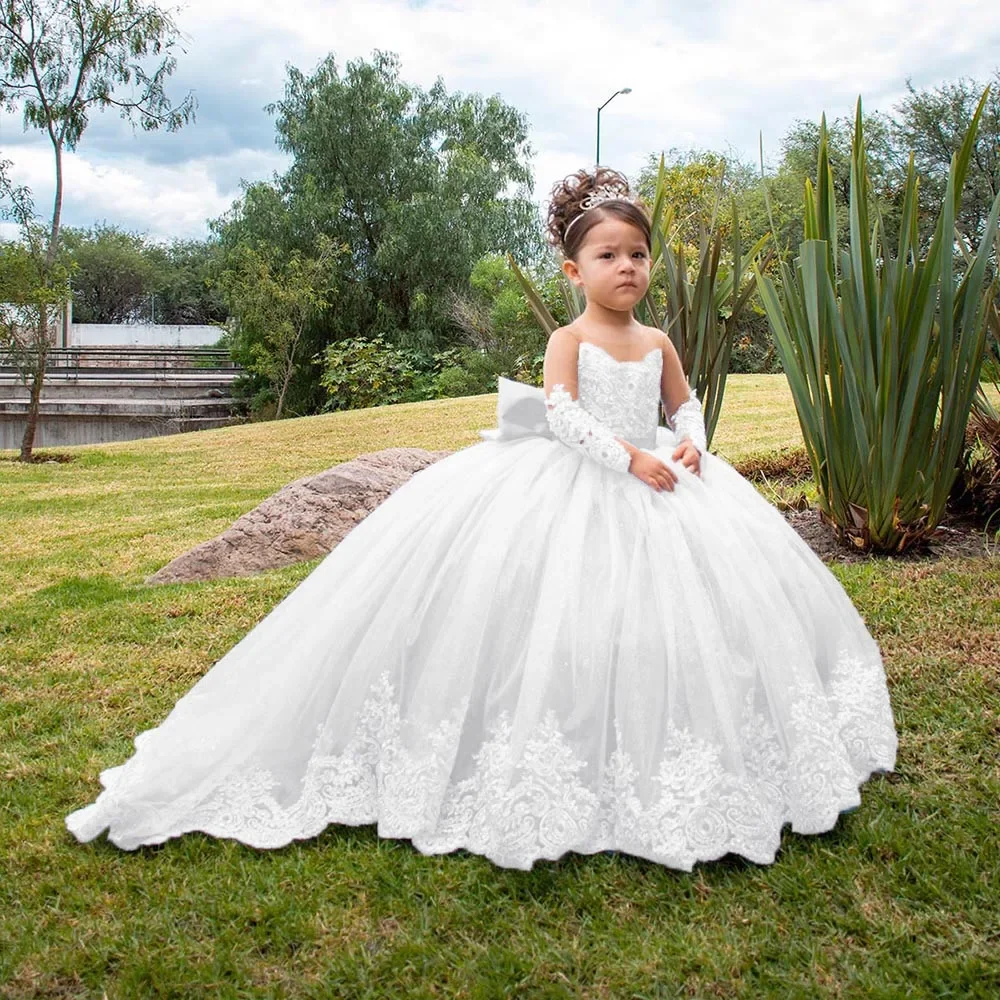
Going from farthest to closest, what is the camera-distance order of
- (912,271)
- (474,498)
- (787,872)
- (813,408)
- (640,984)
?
(813,408) → (912,271) → (474,498) → (787,872) → (640,984)

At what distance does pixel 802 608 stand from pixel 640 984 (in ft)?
3.65

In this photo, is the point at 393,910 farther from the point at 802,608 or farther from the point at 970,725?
the point at 970,725

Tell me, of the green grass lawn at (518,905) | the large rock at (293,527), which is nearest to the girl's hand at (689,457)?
the green grass lawn at (518,905)

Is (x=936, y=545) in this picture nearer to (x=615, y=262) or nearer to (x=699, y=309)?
(x=699, y=309)

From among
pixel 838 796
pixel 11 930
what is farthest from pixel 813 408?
pixel 11 930

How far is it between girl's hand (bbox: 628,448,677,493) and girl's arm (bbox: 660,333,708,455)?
31cm

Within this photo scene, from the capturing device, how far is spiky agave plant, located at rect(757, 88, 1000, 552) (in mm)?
4473

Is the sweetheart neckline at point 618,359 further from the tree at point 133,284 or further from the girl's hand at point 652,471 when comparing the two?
the tree at point 133,284

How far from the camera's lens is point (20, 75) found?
48.0 feet

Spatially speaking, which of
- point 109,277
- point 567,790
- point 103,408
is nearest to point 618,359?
point 567,790

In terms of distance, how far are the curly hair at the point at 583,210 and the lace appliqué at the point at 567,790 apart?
1.41 m

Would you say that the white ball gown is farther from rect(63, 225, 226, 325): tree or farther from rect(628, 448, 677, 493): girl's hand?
rect(63, 225, 226, 325): tree

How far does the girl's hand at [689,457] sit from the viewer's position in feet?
9.51

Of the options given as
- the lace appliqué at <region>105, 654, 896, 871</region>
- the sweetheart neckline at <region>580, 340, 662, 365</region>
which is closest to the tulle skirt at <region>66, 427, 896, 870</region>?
the lace appliqué at <region>105, 654, 896, 871</region>
